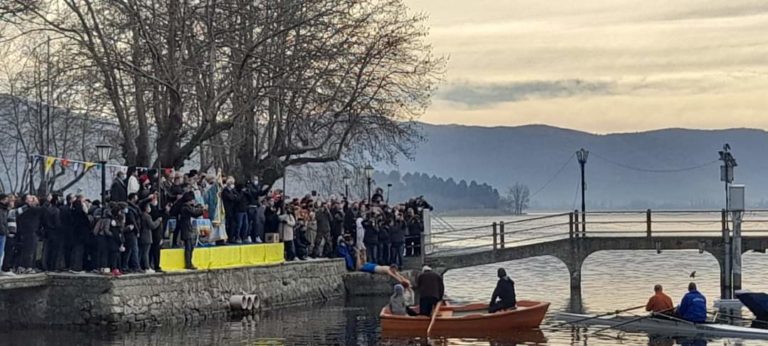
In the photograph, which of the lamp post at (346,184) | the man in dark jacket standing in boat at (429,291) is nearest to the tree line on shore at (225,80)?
the lamp post at (346,184)

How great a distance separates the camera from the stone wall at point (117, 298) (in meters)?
25.8

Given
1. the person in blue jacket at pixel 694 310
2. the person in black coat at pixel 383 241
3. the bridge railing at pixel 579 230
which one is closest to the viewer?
the person in blue jacket at pixel 694 310

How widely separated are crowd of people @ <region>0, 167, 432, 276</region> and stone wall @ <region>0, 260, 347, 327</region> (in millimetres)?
497

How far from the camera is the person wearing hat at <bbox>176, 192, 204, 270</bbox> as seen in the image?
89.6 ft

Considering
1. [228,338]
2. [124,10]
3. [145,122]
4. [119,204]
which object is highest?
[124,10]

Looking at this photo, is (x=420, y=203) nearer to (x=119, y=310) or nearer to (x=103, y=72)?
(x=103, y=72)

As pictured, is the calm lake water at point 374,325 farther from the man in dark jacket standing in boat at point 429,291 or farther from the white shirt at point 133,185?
the white shirt at point 133,185

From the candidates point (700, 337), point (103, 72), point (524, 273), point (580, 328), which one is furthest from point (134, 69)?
point (524, 273)

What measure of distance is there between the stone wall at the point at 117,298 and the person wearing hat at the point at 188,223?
49 cm

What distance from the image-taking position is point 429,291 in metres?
27.6

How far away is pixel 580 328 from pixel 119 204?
1099 cm

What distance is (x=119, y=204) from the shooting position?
25734 millimetres

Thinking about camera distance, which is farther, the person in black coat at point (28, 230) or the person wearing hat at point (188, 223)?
the person wearing hat at point (188, 223)

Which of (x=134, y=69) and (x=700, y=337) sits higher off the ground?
(x=134, y=69)
